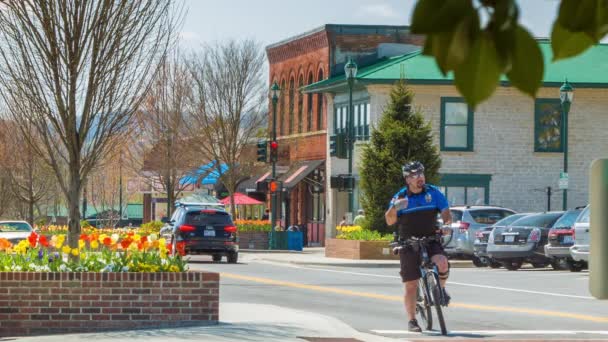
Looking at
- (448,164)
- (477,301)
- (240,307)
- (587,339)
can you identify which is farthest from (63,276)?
(448,164)

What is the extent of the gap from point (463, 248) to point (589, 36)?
33.1 m

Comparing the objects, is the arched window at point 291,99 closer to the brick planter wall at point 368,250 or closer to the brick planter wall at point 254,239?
the brick planter wall at point 254,239

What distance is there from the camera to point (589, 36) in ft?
8.65

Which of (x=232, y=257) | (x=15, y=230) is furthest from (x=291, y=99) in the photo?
→ (x=232, y=257)

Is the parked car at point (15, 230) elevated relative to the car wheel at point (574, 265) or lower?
elevated

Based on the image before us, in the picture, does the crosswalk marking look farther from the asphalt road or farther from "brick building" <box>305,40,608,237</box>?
"brick building" <box>305,40,608,237</box>

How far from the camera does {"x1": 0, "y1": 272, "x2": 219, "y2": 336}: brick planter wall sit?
13352 mm

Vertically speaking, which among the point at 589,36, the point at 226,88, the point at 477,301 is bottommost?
the point at 477,301

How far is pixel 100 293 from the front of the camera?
13547 millimetres

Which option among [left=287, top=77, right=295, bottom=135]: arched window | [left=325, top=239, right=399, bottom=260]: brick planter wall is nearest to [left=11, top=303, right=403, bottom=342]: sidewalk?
[left=325, top=239, right=399, bottom=260]: brick planter wall

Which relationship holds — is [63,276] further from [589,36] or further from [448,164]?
[448,164]

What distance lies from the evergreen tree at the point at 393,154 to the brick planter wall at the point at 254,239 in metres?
9.96

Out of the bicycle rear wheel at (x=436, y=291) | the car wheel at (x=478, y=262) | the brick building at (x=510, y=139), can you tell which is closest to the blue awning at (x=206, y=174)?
the brick building at (x=510, y=139)

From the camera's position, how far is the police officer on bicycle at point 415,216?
539 inches
